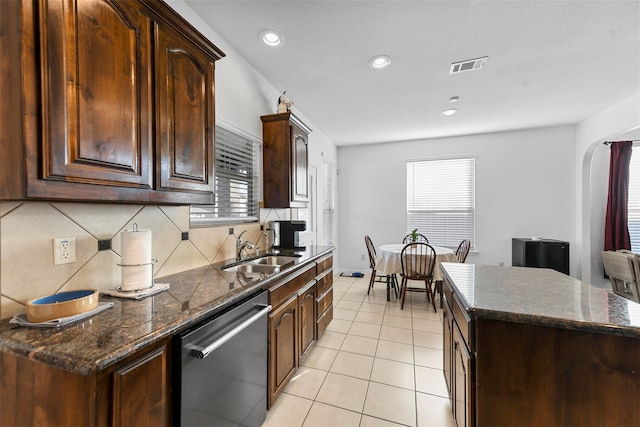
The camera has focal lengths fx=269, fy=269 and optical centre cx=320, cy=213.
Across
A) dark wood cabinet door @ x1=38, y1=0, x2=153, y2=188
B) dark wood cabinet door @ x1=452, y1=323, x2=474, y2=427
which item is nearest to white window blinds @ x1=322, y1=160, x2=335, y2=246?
dark wood cabinet door @ x1=452, y1=323, x2=474, y2=427

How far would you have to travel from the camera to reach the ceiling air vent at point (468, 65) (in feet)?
8.33

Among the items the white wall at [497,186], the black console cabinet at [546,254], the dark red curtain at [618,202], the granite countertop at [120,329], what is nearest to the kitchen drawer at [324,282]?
the granite countertop at [120,329]

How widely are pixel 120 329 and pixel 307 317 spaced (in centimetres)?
157

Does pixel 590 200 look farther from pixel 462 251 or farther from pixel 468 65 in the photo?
pixel 468 65

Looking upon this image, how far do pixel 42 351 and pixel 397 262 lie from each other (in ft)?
11.9

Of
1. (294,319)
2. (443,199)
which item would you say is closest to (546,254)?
(443,199)

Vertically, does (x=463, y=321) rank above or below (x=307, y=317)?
above

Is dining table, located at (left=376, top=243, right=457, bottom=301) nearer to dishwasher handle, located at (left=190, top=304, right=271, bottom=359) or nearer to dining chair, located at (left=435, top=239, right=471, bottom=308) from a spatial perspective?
dining chair, located at (left=435, top=239, right=471, bottom=308)

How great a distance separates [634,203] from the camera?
4367 mm

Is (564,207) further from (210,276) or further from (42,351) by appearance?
(42,351)

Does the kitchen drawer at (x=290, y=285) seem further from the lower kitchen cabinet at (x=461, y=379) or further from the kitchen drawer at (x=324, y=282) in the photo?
the lower kitchen cabinet at (x=461, y=379)

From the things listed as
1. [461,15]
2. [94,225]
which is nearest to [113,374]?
[94,225]

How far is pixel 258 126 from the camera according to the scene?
2734mm

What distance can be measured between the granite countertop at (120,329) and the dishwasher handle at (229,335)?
0.11 meters
